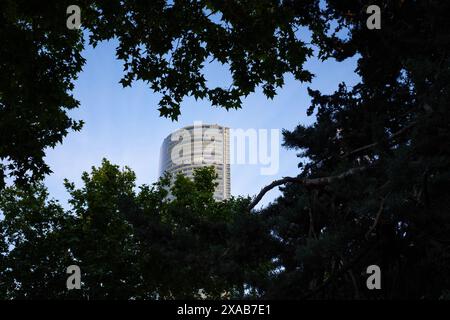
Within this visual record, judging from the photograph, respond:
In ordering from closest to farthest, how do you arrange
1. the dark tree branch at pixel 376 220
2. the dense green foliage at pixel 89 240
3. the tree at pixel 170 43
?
the dark tree branch at pixel 376 220
the tree at pixel 170 43
the dense green foliage at pixel 89 240

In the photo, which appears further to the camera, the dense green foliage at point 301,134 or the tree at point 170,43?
the tree at point 170,43

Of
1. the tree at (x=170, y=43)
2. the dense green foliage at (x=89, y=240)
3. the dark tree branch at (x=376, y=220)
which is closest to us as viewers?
the dark tree branch at (x=376, y=220)

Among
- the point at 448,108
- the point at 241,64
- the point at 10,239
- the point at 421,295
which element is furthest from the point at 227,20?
the point at 10,239

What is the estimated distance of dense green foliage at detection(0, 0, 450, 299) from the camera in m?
4.54

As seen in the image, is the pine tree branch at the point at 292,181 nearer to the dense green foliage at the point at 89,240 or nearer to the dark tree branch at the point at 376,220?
the dark tree branch at the point at 376,220

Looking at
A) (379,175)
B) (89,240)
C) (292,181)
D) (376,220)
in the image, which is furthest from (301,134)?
(89,240)

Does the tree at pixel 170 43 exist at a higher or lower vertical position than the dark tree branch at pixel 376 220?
higher

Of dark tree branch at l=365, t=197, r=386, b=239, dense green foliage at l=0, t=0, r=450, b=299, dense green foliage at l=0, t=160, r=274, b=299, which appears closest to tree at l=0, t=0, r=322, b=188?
dense green foliage at l=0, t=0, r=450, b=299

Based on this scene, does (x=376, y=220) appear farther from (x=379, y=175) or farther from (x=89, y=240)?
(x=89, y=240)

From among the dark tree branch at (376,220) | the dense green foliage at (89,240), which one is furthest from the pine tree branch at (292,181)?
the dense green foliage at (89,240)

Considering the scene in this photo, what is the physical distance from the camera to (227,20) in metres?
6.71

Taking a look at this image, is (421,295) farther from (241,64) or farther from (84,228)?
(84,228)

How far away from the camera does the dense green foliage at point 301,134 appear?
14.9 feet

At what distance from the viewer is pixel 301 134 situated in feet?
27.7
